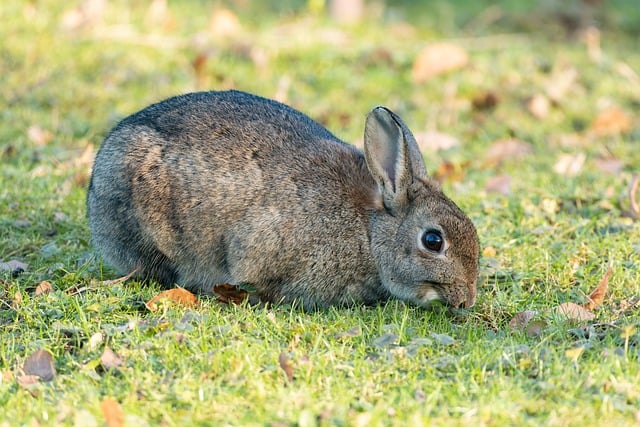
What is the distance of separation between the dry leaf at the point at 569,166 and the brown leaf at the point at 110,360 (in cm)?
427

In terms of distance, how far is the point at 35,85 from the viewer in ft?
29.0

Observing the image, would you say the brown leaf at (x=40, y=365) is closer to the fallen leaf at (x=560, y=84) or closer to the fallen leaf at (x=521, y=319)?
the fallen leaf at (x=521, y=319)

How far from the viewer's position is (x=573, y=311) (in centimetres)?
480

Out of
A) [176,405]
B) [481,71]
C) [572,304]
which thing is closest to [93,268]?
[176,405]

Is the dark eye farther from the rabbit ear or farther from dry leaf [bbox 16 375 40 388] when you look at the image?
dry leaf [bbox 16 375 40 388]

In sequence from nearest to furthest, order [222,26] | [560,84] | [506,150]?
[506,150]
[560,84]
[222,26]

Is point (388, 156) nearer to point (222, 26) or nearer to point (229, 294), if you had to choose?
point (229, 294)

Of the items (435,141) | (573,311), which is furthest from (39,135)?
(573,311)

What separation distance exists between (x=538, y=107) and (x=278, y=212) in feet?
15.9

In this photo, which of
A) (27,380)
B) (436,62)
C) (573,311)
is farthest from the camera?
(436,62)

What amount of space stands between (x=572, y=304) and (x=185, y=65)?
572 cm

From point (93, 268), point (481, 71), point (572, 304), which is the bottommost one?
point (93, 268)

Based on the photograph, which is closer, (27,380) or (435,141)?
(27,380)

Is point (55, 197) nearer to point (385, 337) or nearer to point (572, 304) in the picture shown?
point (385, 337)
